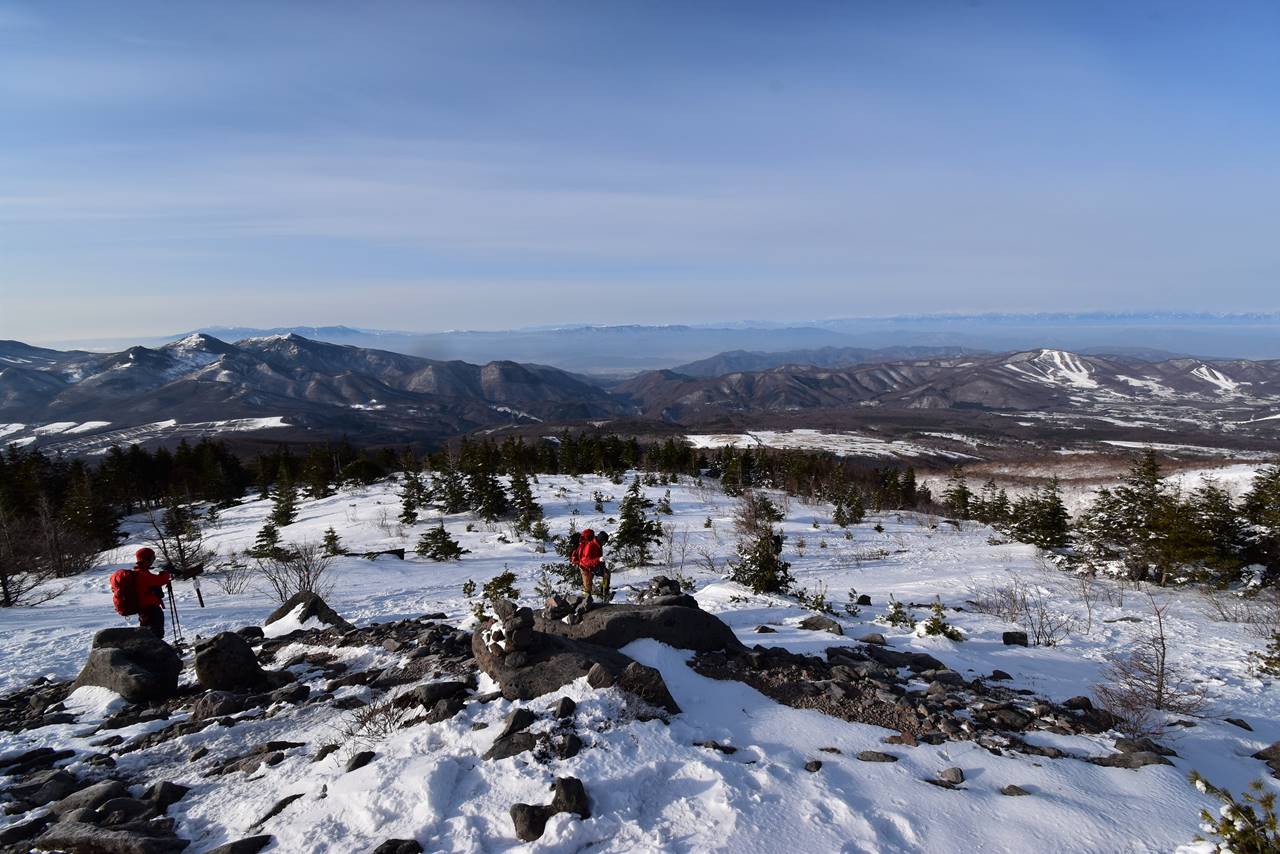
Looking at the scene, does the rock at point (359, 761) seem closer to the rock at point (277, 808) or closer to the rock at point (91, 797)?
the rock at point (277, 808)

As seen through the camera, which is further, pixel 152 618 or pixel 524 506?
pixel 524 506

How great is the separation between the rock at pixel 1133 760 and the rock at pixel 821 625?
14.5ft

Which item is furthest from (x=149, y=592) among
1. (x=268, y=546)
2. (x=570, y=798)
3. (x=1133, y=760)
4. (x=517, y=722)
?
(x=1133, y=760)

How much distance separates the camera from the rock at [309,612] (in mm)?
10784

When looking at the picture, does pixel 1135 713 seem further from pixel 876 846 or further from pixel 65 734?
pixel 65 734

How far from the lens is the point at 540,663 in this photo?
6.39 meters

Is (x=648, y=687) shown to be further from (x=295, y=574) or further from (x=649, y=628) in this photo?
(x=295, y=574)

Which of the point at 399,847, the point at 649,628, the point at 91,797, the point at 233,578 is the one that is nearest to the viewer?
the point at 399,847

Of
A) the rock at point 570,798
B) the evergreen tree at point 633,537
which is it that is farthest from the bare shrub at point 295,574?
the rock at point 570,798

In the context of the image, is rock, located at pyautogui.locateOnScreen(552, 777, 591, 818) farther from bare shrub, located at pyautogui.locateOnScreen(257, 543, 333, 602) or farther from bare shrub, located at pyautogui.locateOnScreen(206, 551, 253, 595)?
bare shrub, located at pyautogui.locateOnScreen(206, 551, 253, 595)

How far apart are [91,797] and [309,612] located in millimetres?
6017

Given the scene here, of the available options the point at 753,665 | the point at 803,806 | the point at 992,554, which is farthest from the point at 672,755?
the point at 992,554

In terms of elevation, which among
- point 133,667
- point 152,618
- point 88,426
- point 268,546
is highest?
point 133,667

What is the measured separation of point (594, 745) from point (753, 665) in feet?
9.15
